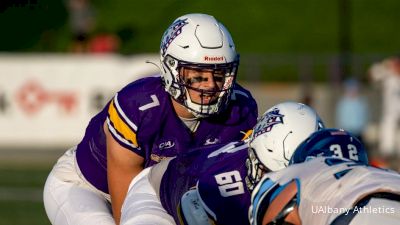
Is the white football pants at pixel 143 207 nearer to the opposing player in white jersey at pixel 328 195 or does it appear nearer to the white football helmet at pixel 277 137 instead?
the white football helmet at pixel 277 137

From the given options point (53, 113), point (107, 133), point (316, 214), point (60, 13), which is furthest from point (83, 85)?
point (316, 214)

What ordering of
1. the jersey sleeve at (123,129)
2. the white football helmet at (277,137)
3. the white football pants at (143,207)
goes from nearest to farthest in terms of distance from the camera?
the white football helmet at (277,137), the white football pants at (143,207), the jersey sleeve at (123,129)

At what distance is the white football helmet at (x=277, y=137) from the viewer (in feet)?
14.0

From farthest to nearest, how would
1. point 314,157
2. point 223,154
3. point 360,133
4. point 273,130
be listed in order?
point 360,133, point 223,154, point 273,130, point 314,157

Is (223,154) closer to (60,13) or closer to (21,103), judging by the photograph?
(21,103)

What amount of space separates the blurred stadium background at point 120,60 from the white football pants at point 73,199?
4458 millimetres

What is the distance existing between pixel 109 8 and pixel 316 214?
18.9 meters

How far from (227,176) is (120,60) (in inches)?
451

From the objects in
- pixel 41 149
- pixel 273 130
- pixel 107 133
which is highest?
pixel 273 130

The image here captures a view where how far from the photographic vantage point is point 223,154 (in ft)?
15.1

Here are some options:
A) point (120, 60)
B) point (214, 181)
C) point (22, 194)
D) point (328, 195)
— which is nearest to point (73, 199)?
point (214, 181)

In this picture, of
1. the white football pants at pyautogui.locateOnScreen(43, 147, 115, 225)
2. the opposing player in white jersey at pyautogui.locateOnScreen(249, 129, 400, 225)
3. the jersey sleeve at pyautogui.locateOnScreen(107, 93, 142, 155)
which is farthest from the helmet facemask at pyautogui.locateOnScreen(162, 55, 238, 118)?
the opposing player in white jersey at pyautogui.locateOnScreen(249, 129, 400, 225)

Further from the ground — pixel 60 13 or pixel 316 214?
pixel 316 214

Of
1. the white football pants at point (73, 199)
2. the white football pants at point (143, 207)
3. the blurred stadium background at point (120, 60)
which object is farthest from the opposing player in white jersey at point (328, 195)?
the blurred stadium background at point (120, 60)
